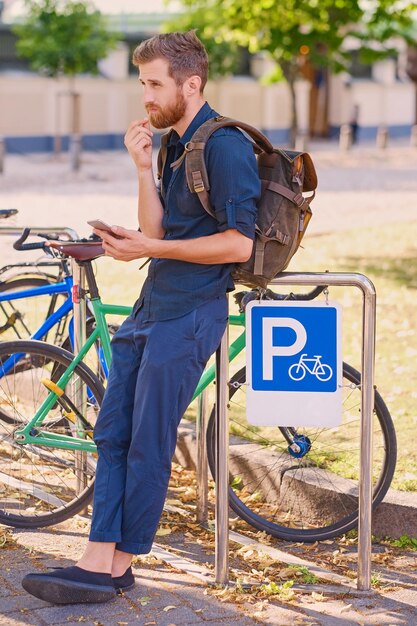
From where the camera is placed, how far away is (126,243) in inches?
165

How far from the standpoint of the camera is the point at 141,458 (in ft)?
14.3

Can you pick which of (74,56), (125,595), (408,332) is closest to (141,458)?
(125,595)

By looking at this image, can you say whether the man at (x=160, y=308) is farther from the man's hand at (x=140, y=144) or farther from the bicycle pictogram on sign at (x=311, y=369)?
the bicycle pictogram on sign at (x=311, y=369)

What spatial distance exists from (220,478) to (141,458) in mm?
364

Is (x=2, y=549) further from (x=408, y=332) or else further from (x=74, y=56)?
(x=74, y=56)

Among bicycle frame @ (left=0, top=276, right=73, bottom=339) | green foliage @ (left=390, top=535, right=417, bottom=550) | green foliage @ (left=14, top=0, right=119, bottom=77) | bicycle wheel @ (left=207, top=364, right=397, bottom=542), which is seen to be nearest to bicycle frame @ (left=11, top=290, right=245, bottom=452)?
bicycle wheel @ (left=207, top=364, right=397, bottom=542)

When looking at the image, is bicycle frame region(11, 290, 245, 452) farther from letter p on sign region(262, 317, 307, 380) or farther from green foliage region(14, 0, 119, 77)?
green foliage region(14, 0, 119, 77)

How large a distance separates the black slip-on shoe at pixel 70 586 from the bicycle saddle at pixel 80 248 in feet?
4.40

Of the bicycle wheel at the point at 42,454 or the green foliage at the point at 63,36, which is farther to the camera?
the green foliage at the point at 63,36

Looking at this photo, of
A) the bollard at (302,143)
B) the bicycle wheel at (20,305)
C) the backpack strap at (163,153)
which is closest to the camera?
the backpack strap at (163,153)

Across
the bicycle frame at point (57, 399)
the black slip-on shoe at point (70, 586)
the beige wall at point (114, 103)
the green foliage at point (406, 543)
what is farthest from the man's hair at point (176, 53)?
the beige wall at point (114, 103)

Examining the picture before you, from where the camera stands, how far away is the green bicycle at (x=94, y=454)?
5074 millimetres

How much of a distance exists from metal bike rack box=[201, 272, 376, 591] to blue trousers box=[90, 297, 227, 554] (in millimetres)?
183

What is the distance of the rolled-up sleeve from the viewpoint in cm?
414
